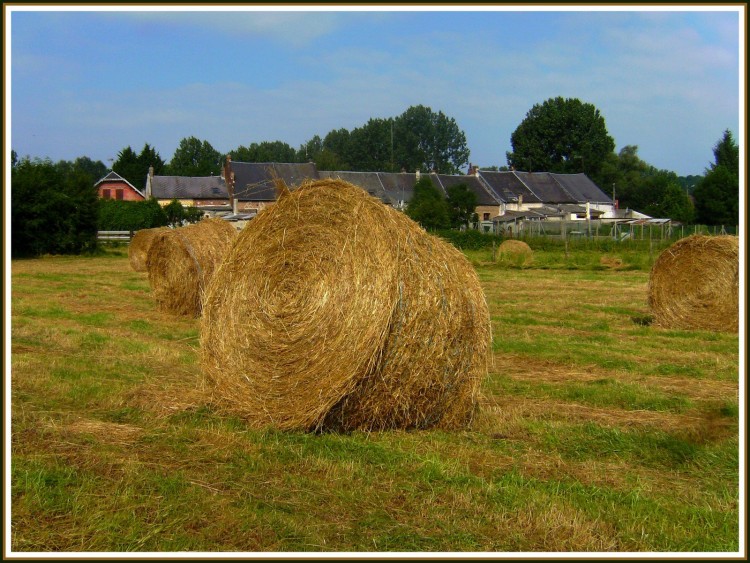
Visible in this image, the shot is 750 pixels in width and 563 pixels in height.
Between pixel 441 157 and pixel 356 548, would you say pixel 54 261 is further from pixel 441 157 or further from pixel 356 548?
pixel 441 157

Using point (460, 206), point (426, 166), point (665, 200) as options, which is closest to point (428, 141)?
point (426, 166)

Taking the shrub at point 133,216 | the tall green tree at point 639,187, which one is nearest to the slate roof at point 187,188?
the shrub at point 133,216

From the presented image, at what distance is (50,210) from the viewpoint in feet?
110

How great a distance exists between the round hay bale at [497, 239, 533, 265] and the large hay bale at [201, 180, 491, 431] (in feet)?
77.2

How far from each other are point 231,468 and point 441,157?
11869cm

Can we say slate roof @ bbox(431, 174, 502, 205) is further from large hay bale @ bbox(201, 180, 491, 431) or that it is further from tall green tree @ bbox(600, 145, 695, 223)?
large hay bale @ bbox(201, 180, 491, 431)

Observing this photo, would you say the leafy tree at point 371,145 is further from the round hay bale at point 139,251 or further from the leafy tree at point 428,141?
the round hay bale at point 139,251

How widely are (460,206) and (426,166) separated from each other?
226ft

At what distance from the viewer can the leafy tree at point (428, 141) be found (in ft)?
393

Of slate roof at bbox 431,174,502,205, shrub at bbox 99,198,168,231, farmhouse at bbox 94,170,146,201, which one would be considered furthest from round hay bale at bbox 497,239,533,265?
farmhouse at bbox 94,170,146,201

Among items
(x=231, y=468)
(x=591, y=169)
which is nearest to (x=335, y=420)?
(x=231, y=468)

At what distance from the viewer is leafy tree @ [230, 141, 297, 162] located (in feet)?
391

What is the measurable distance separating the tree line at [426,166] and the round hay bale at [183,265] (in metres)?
19.4

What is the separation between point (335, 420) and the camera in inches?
272
